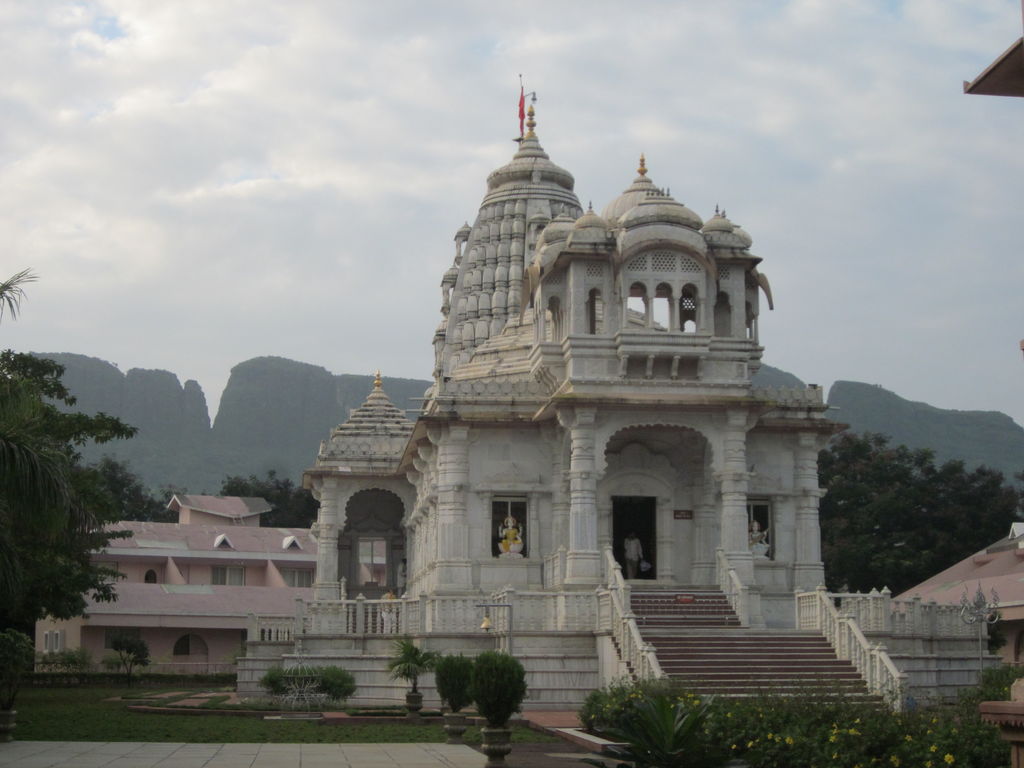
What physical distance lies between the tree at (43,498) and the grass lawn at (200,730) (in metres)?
2.22

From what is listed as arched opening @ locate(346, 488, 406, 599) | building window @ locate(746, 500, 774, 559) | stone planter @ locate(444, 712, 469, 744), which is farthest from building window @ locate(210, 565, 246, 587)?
stone planter @ locate(444, 712, 469, 744)

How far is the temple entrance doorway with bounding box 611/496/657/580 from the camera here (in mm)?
33375

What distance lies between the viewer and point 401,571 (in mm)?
47438

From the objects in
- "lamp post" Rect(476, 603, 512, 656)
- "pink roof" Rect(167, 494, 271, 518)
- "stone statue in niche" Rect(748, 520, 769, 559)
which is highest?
"pink roof" Rect(167, 494, 271, 518)

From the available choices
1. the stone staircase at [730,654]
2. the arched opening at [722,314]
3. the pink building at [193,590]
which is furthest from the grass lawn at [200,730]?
the pink building at [193,590]

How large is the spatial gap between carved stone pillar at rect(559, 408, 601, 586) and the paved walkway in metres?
9.98

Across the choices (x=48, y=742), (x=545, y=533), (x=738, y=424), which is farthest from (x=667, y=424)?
(x=48, y=742)

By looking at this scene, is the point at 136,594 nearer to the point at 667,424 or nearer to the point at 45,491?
the point at 667,424

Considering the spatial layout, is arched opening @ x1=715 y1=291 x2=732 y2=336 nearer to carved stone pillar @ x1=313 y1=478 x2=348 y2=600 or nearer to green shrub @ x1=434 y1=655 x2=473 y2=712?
green shrub @ x1=434 y1=655 x2=473 y2=712

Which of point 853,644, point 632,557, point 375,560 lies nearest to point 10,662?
point 853,644

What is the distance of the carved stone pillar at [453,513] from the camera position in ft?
107

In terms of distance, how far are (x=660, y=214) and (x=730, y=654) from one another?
10775 mm

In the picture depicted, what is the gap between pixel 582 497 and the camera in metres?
30.8

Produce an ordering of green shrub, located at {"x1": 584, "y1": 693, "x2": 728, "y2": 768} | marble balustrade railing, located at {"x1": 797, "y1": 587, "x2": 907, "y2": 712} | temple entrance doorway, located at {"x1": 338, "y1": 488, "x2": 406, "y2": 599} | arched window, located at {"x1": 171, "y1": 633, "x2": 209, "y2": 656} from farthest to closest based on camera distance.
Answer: arched window, located at {"x1": 171, "y1": 633, "x2": 209, "y2": 656}
temple entrance doorway, located at {"x1": 338, "y1": 488, "x2": 406, "y2": 599}
marble balustrade railing, located at {"x1": 797, "y1": 587, "x2": 907, "y2": 712}
green shrub, located at {"x1": 584, "y1": 693, "x2": 728, "y2": 768}
